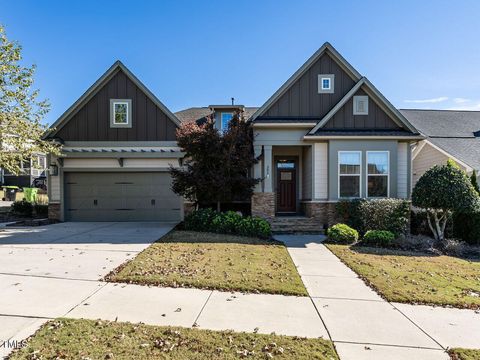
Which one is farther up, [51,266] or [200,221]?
[200,221]

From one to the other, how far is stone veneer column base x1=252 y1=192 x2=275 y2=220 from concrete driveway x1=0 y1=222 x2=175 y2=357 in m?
3.74

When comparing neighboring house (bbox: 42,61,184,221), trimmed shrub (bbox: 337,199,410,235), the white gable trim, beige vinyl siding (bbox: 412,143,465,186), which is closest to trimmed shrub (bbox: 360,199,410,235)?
trimmed shrub (bbox: 337,199,410,235)

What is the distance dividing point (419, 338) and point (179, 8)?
40.7 ft

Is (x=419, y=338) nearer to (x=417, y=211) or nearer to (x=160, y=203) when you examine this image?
(x=417, y=211)

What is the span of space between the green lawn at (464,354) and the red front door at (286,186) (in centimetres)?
1050

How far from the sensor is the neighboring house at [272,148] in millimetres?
11695

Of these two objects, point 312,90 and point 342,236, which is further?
point 312,90

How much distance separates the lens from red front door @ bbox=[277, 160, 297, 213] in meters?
14.0

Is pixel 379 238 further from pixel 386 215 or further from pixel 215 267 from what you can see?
pixel 215 267

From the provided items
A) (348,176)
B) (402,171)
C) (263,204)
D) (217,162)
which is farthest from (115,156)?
(402,171)

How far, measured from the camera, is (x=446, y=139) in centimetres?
1557

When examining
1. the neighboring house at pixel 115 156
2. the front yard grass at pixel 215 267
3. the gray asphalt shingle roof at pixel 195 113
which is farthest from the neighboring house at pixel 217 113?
the front yard grass at pixel 215 267

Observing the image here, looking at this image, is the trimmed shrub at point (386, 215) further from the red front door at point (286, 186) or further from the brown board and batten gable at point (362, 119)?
the red front door at point (286, 186)

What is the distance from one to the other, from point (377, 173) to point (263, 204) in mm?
4639
